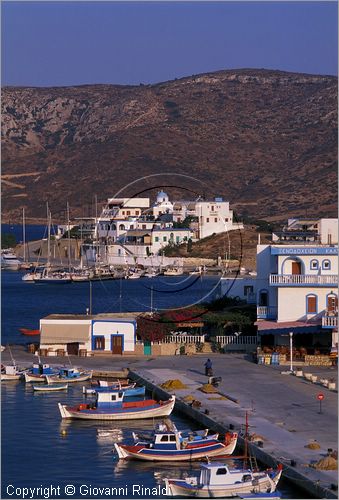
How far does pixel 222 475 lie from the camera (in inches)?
939

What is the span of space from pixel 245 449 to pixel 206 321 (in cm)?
1830

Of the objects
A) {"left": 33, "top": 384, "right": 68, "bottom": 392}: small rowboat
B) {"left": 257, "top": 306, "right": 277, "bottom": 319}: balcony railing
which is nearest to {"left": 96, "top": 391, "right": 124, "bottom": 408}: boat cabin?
{"left": 33, "top": 384, "right": 68, "bottom": 392}: small rowboat

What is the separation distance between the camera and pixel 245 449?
25344 mm

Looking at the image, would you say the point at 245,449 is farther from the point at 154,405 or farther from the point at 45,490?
the point at 154,405

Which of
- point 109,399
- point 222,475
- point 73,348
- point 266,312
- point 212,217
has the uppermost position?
point 212,217

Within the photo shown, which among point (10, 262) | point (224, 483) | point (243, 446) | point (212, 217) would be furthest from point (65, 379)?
point (212, 217)

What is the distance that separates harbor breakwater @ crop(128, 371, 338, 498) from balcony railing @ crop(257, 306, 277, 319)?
19.9 feet

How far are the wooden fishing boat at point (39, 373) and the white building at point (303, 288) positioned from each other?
632cm

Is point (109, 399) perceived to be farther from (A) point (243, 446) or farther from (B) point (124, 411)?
(A) point (243, 446)

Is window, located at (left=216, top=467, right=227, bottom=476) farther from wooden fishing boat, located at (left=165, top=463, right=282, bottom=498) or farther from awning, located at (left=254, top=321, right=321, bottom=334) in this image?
awning, located at (left=254, top=321, right=321, bottom=334)

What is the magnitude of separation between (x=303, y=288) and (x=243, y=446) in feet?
47.0

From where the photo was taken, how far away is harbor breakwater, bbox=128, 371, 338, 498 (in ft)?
76.2

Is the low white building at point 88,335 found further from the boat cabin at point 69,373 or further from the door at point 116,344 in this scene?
the boat cabin at point 69,373

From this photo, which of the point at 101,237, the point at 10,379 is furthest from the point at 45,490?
the point at 101,237
